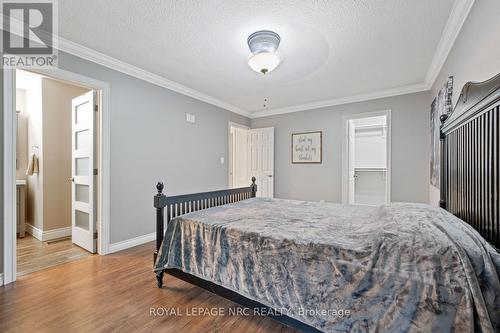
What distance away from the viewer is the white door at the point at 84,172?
2832 mm

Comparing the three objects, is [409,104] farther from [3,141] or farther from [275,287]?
[3,141]

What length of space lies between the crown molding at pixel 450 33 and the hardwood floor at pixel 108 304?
2.84m

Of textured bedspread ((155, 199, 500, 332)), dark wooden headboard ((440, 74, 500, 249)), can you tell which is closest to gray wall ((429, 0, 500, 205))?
dark wooden headboard ((440, 74, 500, 249))

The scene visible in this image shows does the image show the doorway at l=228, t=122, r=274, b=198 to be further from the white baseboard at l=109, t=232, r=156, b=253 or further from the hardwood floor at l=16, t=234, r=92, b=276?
the hardwood floor at l=16, t=234, r=92, b=276

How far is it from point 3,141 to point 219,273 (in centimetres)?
232

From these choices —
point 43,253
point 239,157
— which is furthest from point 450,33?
point 43,253

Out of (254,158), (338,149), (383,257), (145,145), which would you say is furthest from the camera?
(254,158)

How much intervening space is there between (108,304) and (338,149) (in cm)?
416

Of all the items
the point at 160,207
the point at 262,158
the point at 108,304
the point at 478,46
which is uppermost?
the point at 478,46

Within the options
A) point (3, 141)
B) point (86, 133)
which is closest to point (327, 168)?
point (86, 133)

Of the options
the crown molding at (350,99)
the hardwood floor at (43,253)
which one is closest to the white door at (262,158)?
the crown molding at (350,99)

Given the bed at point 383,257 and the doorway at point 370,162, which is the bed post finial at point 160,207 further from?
the doorway at point 370,162

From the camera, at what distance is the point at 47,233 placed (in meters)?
3.38

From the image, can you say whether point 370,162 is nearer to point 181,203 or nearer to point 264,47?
point 264,47
